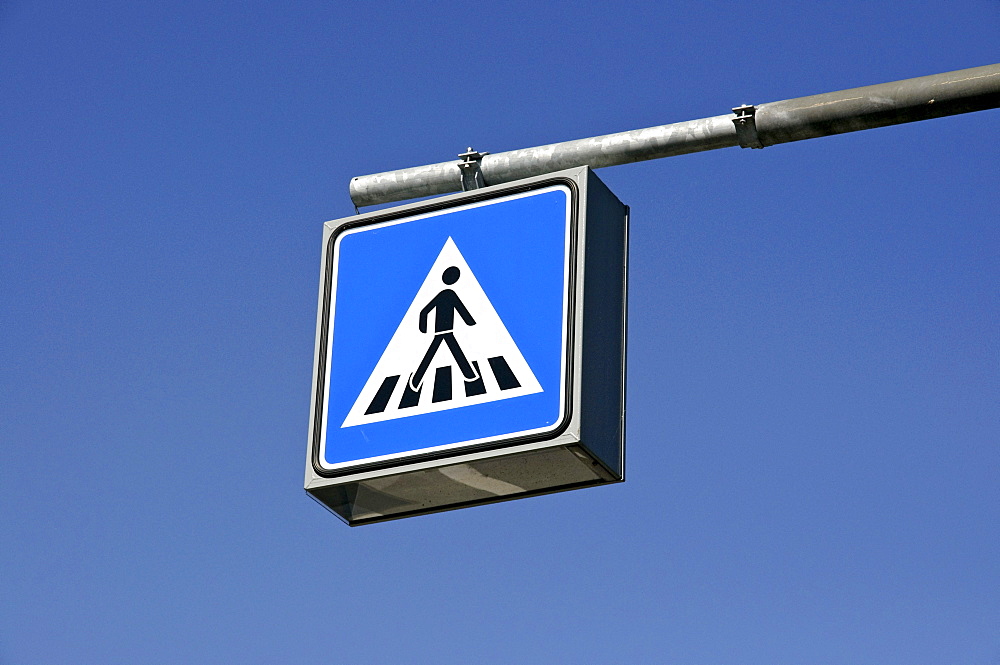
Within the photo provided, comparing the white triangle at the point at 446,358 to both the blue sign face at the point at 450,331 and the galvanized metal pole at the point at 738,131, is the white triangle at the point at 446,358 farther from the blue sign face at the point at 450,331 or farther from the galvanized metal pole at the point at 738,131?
the galvanized metal pole at the point at 738,131

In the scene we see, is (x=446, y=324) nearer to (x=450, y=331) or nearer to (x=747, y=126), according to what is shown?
(x=450, y=331)

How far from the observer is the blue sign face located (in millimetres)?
4828

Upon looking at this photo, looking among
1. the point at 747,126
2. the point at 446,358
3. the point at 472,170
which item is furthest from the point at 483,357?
the point at 747,126

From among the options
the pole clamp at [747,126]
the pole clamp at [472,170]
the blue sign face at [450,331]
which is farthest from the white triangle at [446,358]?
the pole clamp at [747,126]

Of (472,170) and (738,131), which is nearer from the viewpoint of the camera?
(738,131)

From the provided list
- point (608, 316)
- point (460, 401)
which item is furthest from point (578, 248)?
point (460, 401)

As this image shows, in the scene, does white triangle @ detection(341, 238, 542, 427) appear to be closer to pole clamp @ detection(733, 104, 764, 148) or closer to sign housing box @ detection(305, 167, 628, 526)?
sign housing box @ detection(305, 167, 628, 526)

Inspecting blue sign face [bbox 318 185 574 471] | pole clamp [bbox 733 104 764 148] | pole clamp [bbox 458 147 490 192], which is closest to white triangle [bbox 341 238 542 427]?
blue sign face [bbox 318 185 574 471]

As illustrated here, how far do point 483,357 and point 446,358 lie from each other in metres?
0.13

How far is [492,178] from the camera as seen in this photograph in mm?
5445

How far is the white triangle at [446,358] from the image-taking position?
4.86m

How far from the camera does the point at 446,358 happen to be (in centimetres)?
499

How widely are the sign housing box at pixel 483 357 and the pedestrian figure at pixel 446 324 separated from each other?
0.02 metres

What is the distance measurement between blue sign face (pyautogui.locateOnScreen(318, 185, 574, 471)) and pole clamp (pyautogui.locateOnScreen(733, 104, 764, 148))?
1.87ft
